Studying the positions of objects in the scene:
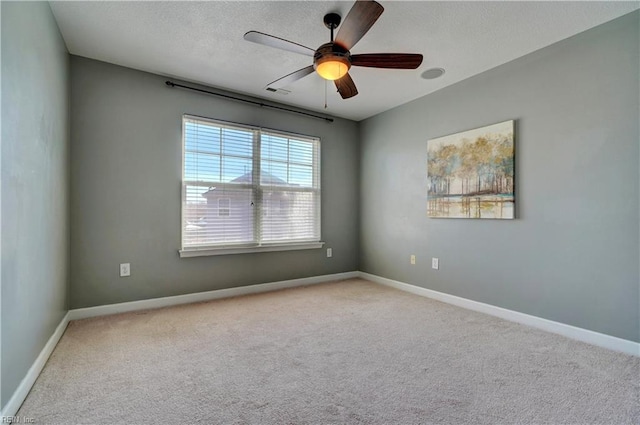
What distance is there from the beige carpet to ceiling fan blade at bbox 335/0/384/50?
2.14 meters

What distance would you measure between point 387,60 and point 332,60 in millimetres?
404

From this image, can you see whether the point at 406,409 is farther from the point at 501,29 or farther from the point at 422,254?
the point at 501,29

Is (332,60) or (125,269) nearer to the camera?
Result: (332,60)

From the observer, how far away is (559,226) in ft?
8.54

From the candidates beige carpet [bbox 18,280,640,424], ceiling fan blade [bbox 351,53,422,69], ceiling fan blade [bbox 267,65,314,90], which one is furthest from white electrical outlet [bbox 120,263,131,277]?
ceiling fan blade [bbox 351,53,422,69]

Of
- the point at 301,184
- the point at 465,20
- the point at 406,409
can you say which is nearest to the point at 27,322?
the point at 406,409

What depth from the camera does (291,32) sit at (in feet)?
8.11

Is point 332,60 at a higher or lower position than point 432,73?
lower

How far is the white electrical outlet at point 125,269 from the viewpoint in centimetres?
307

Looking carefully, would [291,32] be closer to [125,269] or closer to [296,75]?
[296,75]

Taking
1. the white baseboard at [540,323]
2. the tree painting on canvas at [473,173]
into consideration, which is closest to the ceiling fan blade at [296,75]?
the tree painting on canvas at [473,173]

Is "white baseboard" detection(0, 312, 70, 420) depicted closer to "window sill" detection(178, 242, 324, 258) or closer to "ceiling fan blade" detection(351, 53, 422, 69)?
"window sill" detection(178, 242, 324, 258)

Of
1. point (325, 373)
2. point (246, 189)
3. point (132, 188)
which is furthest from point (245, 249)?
point (325, 373)

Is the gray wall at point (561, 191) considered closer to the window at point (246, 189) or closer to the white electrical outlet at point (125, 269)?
the window at point (246, 189)
